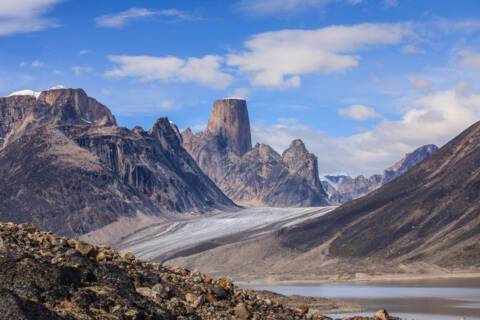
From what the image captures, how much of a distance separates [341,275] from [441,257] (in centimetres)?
1920

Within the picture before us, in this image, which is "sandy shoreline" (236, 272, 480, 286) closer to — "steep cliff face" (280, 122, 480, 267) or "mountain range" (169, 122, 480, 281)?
"mountain range" (169, 122, 480, 281)

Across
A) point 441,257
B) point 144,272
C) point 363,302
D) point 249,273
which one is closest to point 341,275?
point 441,257

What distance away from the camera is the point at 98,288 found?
20.8m

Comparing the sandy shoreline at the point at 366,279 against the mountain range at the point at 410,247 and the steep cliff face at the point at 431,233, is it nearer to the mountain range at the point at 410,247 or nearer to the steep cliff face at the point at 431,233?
the mountain range at the point at 410,247

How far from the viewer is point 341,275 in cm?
16525

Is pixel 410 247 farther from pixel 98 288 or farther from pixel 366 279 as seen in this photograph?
pixel 98 288

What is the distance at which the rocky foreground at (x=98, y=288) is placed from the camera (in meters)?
18.9

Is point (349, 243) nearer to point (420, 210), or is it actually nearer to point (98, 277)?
point (420, 210)

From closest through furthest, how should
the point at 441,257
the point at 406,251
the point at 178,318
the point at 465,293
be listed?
the point at 178,318, the point at 465,293, the point at 441,257, the point at 406,251

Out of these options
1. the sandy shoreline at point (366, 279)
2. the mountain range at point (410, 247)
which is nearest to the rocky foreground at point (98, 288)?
the sandy shoreline at point (366, 279)

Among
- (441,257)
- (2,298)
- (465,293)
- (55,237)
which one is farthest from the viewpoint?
(441,257)

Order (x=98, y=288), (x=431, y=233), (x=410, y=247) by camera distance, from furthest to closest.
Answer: (x=431, y=233) < (x=410, y=247) < (x=98, y=288)

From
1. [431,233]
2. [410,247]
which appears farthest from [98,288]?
[431,233]

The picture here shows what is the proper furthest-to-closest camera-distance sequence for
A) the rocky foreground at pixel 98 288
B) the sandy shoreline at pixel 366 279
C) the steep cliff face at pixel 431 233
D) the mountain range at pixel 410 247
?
the steep cliff face at pixel 431 233
the mountain range at pixel 410 247
the sandy shoreline at pixel 366 279
the rocky foreground at pixel 98 288
